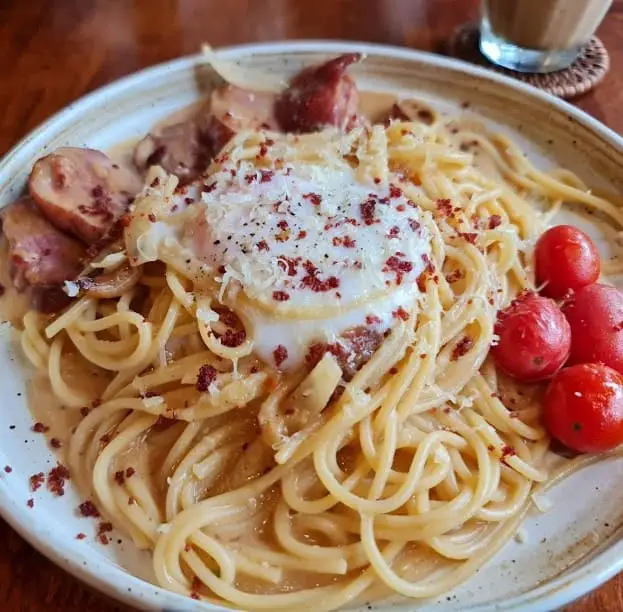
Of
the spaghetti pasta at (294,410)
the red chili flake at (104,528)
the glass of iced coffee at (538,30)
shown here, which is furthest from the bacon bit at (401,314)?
the glass of iced coffee at (538,30)

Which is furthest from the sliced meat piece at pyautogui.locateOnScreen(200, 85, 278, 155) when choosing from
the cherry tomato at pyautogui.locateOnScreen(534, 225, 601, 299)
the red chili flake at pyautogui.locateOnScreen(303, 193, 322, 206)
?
the cherry tomato at pyautogui.locateOnScreen(534, 225, 601, 299)

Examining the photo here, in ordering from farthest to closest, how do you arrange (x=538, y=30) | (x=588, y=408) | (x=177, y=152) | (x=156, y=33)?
1. (x=156, y=33)
2. (x=538, y=30)
3. (x=177, y=152)
4. (x=588, y=408)

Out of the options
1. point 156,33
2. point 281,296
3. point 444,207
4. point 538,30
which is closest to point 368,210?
point 444,207

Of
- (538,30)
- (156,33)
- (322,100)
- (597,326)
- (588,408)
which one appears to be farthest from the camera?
(156,33)

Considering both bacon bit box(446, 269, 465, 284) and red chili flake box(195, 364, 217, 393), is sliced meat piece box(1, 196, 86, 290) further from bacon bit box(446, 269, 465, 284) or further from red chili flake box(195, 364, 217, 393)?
bacon bit box(446, 269, 465, 284)

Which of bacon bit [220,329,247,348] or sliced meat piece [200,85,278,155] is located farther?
sliced meat piece [200,85,278,155]

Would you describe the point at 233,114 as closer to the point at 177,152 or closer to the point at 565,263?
the point at 177,152
